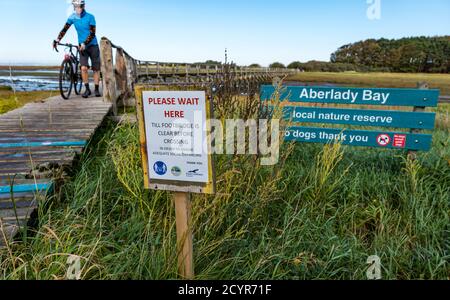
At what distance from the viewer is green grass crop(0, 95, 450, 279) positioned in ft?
6.24

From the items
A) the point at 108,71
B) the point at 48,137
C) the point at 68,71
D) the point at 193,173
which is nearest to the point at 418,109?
the point at 193,173

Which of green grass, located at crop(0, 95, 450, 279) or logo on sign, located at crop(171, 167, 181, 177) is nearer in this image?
logo on sign, located at crop(171, 167, 181, 177)

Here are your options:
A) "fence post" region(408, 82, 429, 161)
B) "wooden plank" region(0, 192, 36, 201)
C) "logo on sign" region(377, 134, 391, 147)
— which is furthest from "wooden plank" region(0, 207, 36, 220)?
"fence post" region(408, 82, 429, 161)

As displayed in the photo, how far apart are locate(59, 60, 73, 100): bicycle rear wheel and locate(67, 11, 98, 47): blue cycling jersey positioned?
963 millimetres

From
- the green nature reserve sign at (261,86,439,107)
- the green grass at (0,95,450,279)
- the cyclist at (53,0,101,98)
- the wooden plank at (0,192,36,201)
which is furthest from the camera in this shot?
the cyclist at (53,0,101,98)

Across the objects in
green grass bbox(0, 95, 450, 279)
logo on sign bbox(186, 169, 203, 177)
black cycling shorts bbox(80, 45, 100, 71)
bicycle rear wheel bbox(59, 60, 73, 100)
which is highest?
black cycling shorts bbox(80, 45, 100, 71)

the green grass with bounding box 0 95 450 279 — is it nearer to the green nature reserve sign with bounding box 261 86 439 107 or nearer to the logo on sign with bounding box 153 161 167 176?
the logo on sign with bounding box 153 161 167 176

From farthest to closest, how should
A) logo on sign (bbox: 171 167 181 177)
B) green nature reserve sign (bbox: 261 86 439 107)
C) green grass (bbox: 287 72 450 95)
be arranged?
1. green grass (bbox: 287 72 450 95)
2. green nature reserve sign (bbox: 261 86 439 107)
3. logo on sign (bbox: 171 167 181 177)

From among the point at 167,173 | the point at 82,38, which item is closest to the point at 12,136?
the point at 82,38

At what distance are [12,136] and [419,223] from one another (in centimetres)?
493

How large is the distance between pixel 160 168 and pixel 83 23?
5.70m
